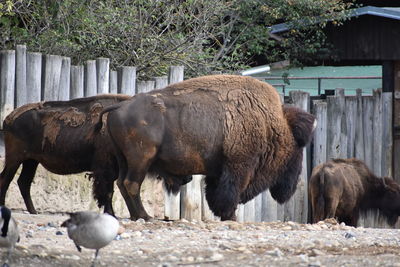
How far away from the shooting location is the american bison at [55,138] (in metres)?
10.5

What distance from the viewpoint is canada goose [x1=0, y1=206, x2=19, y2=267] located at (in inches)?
239

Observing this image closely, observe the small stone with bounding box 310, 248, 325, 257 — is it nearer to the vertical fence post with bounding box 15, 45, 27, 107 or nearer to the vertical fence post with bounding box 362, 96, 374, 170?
the vertical fence post with bounding box 15, 45, 27, 107

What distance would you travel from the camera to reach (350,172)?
14.1m

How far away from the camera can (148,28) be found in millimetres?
14047

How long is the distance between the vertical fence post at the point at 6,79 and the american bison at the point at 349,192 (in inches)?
197

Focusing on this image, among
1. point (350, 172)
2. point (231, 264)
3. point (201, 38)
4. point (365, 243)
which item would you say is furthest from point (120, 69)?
point (231, 264)

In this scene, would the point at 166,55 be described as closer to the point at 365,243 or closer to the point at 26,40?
the point at 26,40

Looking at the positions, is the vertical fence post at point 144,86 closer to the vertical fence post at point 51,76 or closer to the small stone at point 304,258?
the vertical fence post at point 51,76

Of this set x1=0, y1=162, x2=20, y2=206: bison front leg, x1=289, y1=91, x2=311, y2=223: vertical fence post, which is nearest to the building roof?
x1=289, y1=91, x2=311, y2=223: vertical fence post

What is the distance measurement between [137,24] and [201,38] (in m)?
1.22

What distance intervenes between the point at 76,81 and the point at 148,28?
103 inches

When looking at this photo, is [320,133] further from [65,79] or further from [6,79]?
[6,79]

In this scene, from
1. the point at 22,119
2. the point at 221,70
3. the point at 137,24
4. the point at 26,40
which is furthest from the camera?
the point at 221,70

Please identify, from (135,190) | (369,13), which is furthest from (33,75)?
(369,13)
